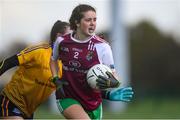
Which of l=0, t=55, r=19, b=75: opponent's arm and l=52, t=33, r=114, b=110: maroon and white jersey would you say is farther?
l=0, t=55, r=19, b=75: opponent's arm

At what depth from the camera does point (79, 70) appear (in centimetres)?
831

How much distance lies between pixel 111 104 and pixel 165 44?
41.9 feet

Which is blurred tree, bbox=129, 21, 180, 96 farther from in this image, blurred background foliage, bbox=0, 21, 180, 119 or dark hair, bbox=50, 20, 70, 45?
dark hair, bbox=50, 20, 70, 45

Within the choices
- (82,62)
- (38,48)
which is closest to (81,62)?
(82,62)

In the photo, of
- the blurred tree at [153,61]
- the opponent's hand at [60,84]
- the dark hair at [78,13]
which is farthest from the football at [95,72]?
the blurred tree at [153,61]

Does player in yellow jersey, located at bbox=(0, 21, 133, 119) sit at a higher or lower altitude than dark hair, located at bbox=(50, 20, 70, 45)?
lower

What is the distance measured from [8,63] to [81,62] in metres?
0.95

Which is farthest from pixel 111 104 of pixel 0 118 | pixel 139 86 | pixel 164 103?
pixel 0 118

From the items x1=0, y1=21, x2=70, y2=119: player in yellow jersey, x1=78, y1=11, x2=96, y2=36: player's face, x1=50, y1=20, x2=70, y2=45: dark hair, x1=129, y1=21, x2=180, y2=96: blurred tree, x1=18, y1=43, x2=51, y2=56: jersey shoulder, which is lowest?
x1=129, y1=21, x2=180, y2=96: blurred tree

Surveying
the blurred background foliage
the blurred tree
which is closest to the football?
the blurred background foliage

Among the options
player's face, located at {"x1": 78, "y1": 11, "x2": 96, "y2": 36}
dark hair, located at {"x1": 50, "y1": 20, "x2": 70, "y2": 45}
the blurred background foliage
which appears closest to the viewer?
player's face, located at {"x1": 78, "y1": 11, "x2": 96, "y2": 36}

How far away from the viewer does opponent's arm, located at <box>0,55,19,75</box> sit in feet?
29.0

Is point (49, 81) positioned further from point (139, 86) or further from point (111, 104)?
point (139, 86)

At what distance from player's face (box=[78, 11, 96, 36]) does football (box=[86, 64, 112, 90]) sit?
1.10ft
